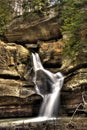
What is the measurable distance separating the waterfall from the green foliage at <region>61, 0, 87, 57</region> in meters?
1.83

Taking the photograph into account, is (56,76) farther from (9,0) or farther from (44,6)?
(9,0)

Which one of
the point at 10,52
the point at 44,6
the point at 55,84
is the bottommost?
the point at 55,84

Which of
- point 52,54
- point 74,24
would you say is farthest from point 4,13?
point 74,24

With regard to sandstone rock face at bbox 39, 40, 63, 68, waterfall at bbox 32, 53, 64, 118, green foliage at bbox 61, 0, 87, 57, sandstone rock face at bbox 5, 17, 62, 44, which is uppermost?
green foliage at bbox 61, 0, 87, 57

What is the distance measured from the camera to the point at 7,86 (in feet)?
65.3

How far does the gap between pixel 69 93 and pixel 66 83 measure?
0.78 metres

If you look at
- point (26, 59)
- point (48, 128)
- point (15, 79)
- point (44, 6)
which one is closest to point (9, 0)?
point (44, 6)

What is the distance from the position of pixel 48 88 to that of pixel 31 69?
2.24 m

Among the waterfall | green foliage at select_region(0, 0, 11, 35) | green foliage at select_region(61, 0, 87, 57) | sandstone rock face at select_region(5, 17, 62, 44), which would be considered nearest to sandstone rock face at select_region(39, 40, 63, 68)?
the waterfall

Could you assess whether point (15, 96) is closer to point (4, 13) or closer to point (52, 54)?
point (52, 54)

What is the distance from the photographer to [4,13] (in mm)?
28891

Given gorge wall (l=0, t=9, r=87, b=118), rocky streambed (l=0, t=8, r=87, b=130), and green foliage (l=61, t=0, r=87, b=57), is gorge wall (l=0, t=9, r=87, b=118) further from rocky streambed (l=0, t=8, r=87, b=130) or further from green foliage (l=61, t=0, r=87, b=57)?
green foliage (l=61, t=0, r=87, b=57)

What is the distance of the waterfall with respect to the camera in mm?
19234

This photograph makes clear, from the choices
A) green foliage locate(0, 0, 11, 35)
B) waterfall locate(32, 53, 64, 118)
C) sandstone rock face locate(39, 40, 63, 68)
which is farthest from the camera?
green foliage locate(0, 0, 11, 35)
